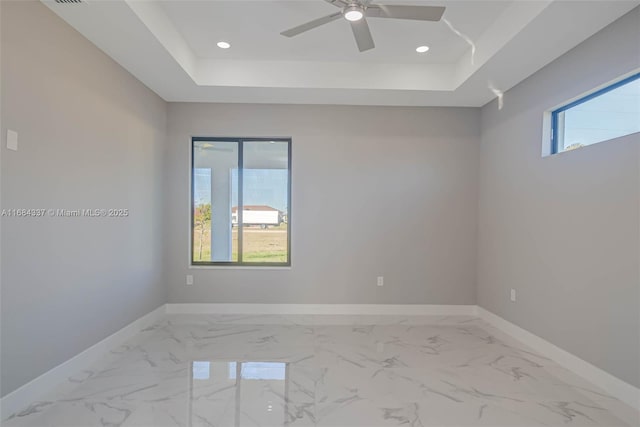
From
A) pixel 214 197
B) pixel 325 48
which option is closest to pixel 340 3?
pixel 325 48

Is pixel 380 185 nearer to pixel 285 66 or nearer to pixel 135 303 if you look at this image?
pixel 285 66

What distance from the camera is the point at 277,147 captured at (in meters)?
4.37

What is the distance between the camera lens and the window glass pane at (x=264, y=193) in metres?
4.36

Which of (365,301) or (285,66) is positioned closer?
(285,66)

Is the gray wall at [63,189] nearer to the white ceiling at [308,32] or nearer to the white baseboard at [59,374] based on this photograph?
the white baseboard at [59,374]

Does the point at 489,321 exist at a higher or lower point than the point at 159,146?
lower

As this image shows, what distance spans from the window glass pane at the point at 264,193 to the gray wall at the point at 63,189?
125cm

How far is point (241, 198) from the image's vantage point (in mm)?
4355

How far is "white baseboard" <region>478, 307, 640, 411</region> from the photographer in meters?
2.26

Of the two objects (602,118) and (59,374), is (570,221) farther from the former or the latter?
(59,374)

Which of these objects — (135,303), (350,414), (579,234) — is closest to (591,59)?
(579,234)

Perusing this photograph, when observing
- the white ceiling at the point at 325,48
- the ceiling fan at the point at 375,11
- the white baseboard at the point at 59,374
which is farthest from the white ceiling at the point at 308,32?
the white baseboard at the point at 59,374

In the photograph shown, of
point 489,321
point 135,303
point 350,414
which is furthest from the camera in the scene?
point 489,321

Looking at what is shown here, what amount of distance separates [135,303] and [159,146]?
1.84 metres
